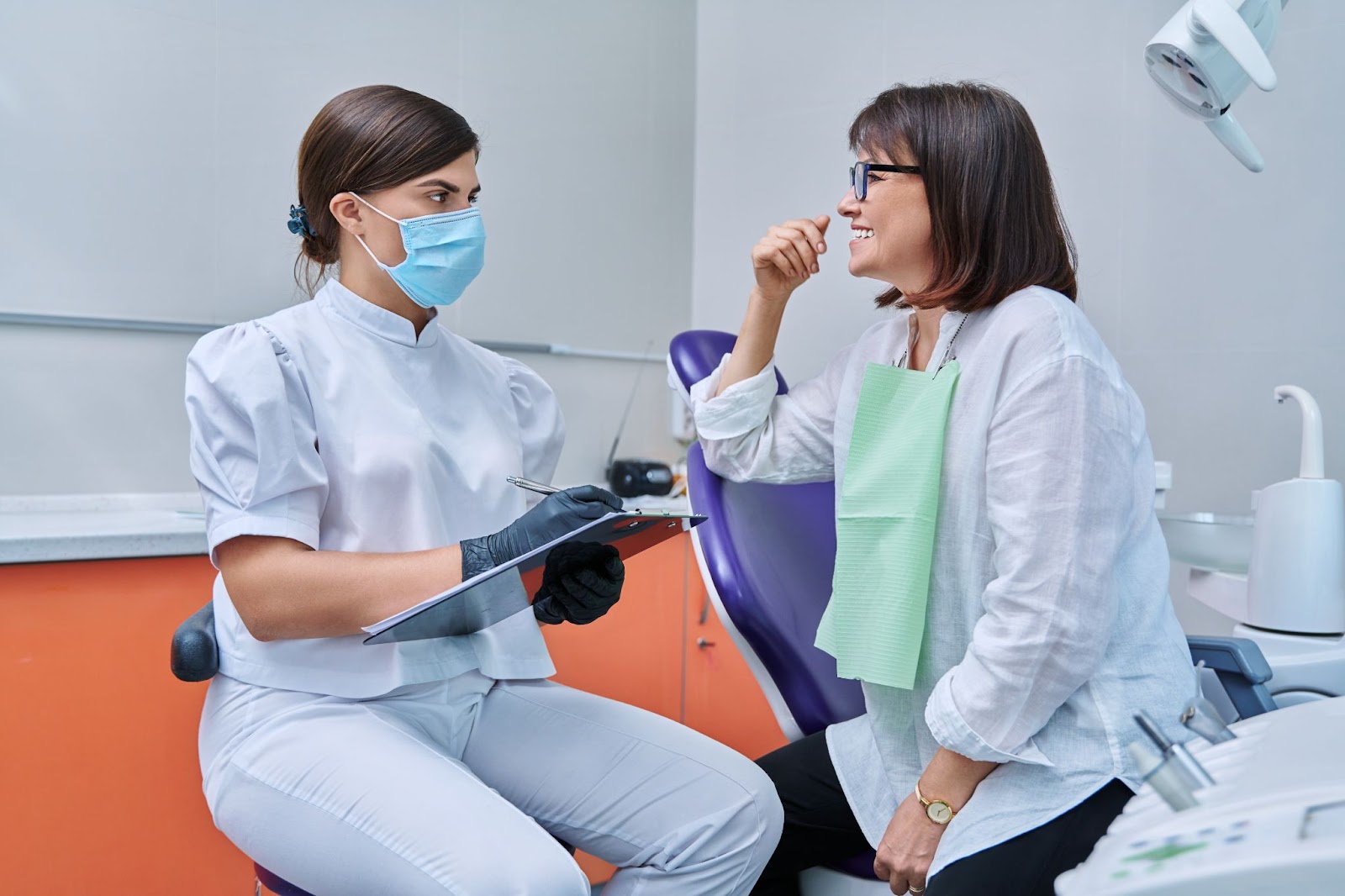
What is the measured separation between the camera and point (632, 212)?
122 inches

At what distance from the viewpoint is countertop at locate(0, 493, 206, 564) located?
4.96ft

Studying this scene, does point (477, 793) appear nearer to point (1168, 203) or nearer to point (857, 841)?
point (857, 841)

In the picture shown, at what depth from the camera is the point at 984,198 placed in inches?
46.7

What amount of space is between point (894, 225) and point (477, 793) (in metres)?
0.77

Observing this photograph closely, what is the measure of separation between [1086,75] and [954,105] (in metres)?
1.61

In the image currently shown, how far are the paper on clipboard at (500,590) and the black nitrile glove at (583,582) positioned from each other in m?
0.02

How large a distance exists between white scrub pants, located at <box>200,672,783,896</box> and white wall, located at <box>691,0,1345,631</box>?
1.65m

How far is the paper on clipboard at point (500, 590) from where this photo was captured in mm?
986

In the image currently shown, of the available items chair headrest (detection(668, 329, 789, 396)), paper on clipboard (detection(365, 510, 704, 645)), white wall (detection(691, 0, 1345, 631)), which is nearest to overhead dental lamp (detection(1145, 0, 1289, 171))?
chair headrest (detection(668, 329, 789, 396))

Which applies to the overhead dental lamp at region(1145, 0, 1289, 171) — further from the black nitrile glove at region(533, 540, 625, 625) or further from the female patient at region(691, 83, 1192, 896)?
the black nitrile glove at region(533, 540, 625, 625)

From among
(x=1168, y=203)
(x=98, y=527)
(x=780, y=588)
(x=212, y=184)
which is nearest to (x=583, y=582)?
(x=780, y=588)

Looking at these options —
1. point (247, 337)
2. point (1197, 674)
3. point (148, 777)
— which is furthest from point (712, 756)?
point (148, 777)

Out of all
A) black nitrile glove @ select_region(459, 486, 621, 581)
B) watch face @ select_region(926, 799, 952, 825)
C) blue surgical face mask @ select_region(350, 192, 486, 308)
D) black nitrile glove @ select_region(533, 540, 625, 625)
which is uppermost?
blue surgical face mask @ select_region(350, 192, 486, 308)

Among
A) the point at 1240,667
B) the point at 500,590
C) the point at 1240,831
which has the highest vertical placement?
the point at 1240,831
